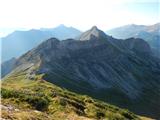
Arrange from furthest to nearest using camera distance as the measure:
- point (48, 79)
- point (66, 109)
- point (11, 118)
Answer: point (48, 79)
point (66, 109)
point (11, 118)

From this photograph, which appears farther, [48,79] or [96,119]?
[48,79]

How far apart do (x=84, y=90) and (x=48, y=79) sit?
2313 cm

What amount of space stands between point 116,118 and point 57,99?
15358 millimetres

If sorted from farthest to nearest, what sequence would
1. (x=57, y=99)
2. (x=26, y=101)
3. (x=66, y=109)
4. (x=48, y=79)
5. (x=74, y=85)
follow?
(x=74, y=85) → (x=48, y=79) → (x=57, y=99) → (x=66, y=109) → (x=26, y=101)

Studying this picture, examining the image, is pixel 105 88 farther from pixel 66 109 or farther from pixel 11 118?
pixel 11 118

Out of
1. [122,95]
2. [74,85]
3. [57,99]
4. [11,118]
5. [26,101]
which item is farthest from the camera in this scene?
[122,95]

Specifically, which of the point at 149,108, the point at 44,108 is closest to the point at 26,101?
the point at 44,108

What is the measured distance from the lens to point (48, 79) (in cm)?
16425

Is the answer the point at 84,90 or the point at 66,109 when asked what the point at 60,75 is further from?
the point at 66,109

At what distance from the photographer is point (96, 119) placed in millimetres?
73500

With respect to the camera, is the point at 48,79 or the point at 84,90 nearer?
the point at 48,79

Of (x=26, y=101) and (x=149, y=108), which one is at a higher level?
(x=26, y=101)

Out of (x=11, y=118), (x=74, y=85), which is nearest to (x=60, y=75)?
(x=74, y=85)

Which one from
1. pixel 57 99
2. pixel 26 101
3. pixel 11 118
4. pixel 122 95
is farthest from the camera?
pixel 122 95
